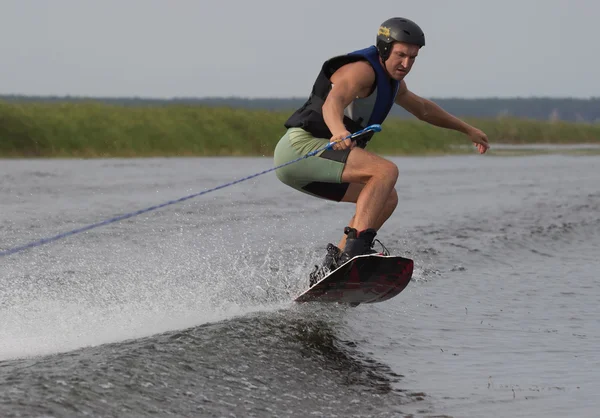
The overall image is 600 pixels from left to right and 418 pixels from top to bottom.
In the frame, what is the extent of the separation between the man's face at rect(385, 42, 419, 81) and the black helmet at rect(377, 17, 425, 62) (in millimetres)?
31

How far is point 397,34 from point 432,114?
145 cm

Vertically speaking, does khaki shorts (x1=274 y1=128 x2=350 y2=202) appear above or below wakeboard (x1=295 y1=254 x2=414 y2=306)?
above

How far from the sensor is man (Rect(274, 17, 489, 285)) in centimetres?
718

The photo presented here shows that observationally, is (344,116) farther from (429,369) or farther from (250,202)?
(250,202)

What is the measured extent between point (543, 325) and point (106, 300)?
3.37 m

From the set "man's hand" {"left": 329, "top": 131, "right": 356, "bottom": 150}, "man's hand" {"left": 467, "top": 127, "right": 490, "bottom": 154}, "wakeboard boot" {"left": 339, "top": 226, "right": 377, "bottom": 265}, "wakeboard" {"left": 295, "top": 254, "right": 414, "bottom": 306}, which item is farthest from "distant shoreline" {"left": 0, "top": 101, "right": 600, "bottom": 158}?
"man's hand" {"left": 329, "top": 131, "right": 356, "bottom": 150}

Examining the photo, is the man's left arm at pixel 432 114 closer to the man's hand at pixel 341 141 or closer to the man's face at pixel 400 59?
the man's face at pixel 400 59

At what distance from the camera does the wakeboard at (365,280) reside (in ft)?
23.7

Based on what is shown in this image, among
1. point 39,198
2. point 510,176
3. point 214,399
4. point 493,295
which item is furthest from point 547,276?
point 510,176

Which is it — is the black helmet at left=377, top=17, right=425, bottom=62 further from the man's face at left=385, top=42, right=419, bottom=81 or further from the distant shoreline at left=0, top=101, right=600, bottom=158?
the distant shoreline at left=0, top=101, right=600, bottom=158

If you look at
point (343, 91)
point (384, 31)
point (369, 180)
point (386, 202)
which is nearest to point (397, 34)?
point (384, 31)

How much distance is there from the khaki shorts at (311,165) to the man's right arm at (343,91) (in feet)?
1.31

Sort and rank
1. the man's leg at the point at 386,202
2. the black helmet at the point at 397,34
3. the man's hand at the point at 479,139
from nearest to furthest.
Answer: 1. the black helmet at the point at 397,34
2. the man's leg at the point at 386,202
3. the man's hand at the point at 479,139

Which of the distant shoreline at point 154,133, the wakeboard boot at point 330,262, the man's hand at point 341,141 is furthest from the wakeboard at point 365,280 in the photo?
the distant shoreline at point 154,133
